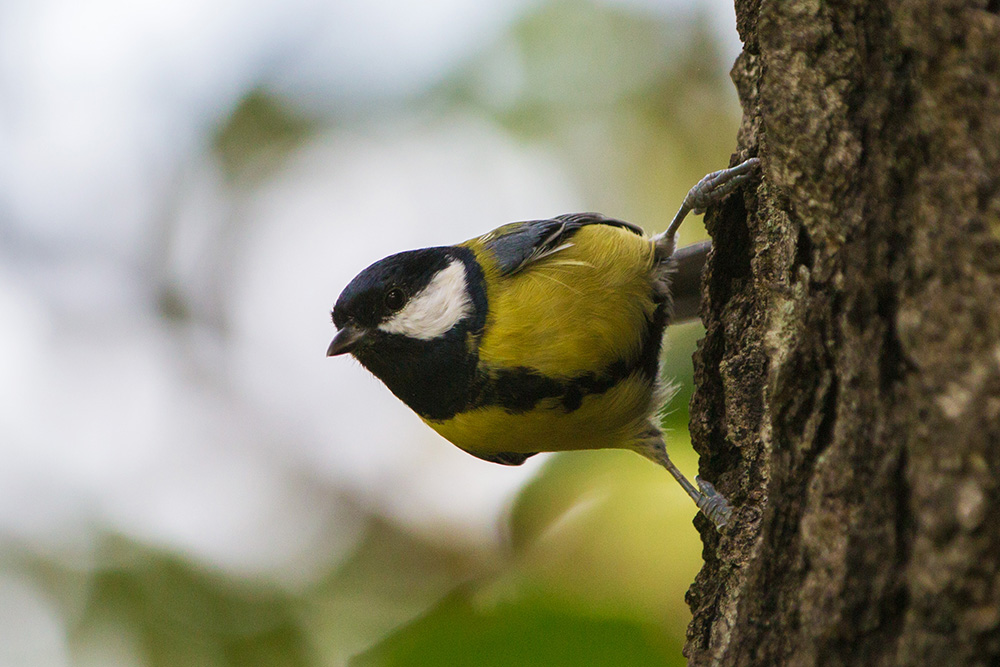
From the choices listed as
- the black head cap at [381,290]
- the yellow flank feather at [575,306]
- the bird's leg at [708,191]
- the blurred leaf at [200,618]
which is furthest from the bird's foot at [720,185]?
the blurred leaf at [200,618]

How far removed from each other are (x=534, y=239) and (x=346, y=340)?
30.7 inches

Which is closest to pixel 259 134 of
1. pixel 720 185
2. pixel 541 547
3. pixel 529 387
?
pixel 529 387

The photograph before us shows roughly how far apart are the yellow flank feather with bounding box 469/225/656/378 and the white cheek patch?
0.11m

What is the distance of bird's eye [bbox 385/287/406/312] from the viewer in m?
2.97

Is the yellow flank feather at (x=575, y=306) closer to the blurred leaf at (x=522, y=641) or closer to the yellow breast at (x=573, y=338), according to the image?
the yellow breast at (x=573, y=338)

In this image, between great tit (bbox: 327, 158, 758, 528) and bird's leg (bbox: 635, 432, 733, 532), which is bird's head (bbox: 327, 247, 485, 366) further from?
bird's leg (bbox: 635, 432, 733, 532)

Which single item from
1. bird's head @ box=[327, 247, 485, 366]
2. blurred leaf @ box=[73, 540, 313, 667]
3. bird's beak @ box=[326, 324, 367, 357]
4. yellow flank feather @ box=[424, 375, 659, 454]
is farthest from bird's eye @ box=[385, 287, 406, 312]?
blurred leaf @ box=[73, 540, 313, 667]

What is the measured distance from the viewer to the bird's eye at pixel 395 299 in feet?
9.74

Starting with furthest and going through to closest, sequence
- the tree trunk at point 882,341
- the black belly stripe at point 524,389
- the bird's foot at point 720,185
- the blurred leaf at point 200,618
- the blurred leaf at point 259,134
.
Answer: the blurred leaf at point 259,134 < the blurred leaf at point 200,618 < the black belly stripe at point 524,389 < the bird's foot at point 720,185 < the tree trunk at point 882,341

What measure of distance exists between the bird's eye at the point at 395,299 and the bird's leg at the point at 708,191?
3.27 feet

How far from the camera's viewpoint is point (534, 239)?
9.87 feet

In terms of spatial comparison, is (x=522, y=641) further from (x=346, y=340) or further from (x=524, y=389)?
(x=346, y=340)

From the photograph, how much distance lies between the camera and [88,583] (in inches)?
157

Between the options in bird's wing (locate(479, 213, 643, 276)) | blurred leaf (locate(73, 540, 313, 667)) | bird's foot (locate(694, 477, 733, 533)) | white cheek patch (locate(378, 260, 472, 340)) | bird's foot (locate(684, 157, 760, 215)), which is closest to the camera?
bird's foot (locate(694, 477, 733, 533))
